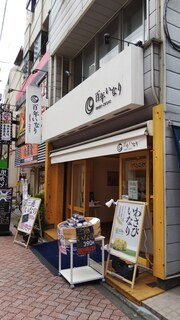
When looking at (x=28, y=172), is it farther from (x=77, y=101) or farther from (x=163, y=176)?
(x=163, y=176)

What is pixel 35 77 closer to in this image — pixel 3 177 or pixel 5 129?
pixel 5 129

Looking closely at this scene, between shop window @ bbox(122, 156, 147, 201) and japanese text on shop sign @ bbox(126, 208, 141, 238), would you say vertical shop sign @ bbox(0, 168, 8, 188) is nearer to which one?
shop window @ bbox(122, 156, 147, 201)

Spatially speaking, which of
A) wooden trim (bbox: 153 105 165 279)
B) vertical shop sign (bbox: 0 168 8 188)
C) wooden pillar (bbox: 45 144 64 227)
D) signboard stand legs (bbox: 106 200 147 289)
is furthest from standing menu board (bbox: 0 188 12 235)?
wooden trim (bbox: 153 105 165 279)

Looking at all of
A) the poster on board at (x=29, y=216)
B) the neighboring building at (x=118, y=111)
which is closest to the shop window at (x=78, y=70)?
the neighboring building at (x=118, y=111)

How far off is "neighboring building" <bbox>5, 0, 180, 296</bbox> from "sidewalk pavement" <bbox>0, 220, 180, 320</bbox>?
648 mm

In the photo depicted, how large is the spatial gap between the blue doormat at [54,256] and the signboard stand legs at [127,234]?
0.79 meters

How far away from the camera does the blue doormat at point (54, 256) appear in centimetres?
605

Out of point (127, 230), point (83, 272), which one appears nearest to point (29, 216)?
point (83, 272)

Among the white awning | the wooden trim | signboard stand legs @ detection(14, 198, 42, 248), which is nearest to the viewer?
the wooden trim

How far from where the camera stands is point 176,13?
5.06 metres

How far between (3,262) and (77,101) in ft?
14.0

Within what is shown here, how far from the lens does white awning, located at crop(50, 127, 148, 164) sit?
4957 mm

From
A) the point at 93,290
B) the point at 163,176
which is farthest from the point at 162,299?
the point at 163,176

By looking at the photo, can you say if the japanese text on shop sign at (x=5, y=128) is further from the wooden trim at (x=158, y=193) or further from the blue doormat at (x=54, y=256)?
the wooden trim at (x=158, y=193)
